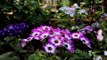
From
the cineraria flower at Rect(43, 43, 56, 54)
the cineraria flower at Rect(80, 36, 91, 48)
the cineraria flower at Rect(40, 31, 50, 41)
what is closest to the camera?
the cineraria flower at Rect(43, 43, 56, 54)

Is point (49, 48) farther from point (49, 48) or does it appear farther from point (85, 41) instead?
point (85, 41)

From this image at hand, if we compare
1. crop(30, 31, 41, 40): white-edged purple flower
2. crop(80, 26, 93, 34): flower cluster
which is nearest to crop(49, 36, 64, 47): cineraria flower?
crop(30, 31, 41, 40): white-edged purple flower

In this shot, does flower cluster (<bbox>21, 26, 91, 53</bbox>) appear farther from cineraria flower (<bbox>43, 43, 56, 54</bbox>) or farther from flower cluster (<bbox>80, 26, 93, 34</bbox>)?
flower cluster (<bbox>80, 26, 93, 34</bbox>)

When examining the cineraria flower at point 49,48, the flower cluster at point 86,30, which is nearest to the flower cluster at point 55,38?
the cineraria flower at point 49,48

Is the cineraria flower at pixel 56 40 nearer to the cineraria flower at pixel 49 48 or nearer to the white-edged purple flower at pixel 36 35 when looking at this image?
the cineraria flower at pixel 49 48

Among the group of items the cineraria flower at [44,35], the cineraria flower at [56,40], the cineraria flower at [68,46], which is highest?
the cineraria flower at [44,35]

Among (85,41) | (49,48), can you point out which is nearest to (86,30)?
(85,41)

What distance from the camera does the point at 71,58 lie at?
3.05 meters

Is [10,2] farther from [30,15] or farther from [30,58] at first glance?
[30,58]

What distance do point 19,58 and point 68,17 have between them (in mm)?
1425

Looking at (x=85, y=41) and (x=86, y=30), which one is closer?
(x=85, y=41)

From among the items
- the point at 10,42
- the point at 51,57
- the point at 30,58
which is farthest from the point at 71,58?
the point at 10,42

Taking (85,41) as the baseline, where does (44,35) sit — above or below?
above

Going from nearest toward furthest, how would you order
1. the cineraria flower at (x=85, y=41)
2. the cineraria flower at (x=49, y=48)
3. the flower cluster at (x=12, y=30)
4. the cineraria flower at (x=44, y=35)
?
Result: the cineraria flower at (x=49, y=48), the cineraria flower at (x=44, y=35), the cineraria flower at (x=85, y=41), the flower cluster at (x=12, y=30)
